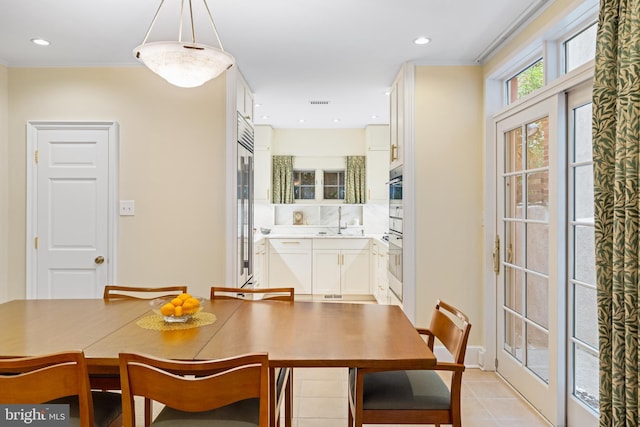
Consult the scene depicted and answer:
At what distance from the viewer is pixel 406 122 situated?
137 inches

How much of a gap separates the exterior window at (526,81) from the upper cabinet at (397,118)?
83 centimetres

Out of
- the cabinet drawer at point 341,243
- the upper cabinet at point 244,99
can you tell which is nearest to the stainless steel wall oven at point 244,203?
the upper cabinet at point 244,99

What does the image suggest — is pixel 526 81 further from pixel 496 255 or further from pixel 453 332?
pixel 453 332

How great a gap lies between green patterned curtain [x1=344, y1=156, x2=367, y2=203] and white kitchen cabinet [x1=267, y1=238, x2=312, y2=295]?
1.03m

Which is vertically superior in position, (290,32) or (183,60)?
(290,32)

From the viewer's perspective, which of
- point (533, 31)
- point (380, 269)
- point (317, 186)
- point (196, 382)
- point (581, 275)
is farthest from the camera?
point (317, 186)

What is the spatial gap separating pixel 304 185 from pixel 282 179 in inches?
14.5

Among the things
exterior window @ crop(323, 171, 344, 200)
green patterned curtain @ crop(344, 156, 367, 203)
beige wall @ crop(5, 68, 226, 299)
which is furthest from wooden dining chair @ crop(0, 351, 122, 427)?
exterior window @ crop(323, 171, 344, 200)

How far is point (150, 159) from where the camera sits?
3.55 m

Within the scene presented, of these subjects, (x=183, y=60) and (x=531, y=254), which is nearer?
(x=183, y=60)

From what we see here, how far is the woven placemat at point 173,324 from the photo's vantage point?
1891 mm

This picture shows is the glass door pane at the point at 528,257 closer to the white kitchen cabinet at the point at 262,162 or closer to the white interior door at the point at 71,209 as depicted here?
the white interior door at the point at 71,209

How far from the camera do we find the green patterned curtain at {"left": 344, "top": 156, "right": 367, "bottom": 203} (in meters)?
6.44

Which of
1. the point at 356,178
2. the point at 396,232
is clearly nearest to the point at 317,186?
the point at 356,178
